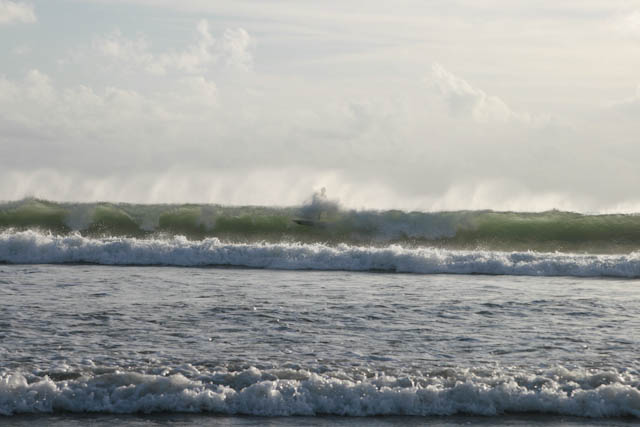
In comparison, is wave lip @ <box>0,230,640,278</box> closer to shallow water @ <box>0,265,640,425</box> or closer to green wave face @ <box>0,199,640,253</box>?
shallow water @ <box>0,265,640,425</box>

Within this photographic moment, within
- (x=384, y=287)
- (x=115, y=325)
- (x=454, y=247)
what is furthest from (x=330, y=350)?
(x=454, y=247)

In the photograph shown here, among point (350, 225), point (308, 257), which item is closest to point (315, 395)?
point (308, 257)

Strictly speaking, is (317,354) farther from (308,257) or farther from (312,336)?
(308,257)

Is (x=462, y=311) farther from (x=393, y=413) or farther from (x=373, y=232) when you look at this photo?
(x=373, y=232)

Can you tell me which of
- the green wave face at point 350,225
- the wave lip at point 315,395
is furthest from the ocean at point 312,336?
the green wave face at point 350,225

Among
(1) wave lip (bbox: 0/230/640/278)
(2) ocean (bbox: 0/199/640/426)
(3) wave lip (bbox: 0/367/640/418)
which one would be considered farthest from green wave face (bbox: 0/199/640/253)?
(3) wave lip (bbox: 0/367/640/418)

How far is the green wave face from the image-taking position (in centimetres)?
2623

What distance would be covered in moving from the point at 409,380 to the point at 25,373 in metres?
3.94

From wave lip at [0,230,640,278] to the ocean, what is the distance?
55 mm

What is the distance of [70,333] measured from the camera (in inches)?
370

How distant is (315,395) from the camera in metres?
7.14

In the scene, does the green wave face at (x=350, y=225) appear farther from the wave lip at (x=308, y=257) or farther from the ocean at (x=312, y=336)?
the ocean at (x=312, y=336)

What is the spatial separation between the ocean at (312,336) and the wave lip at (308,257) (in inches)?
2.2

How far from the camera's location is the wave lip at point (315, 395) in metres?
6.95
